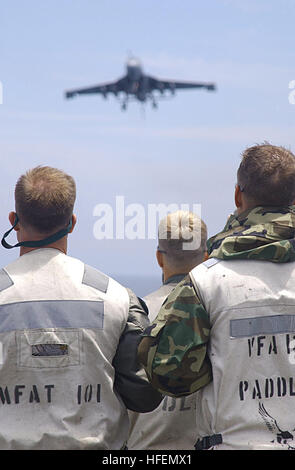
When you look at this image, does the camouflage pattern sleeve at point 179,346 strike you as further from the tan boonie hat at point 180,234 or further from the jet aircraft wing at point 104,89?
the jet aircraft wing at point 104,89

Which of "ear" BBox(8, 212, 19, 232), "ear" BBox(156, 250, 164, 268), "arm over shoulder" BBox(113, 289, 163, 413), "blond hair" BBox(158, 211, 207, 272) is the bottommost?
"arm over shoulder" BBox(113, 289, 163, 413)

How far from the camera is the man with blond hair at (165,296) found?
11.9 ft

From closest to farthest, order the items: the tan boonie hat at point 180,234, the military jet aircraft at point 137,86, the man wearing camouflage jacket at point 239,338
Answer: the man wearing camouflage jacket at point 239,338 → the tan boonie hat at point 180,234 → the military jet aircraft at point 137,86

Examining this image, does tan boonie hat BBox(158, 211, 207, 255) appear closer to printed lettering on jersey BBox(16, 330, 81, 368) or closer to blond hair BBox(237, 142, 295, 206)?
blond hair BBox(237, 142, 295, 206)

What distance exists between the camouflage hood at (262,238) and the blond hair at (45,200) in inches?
30.4

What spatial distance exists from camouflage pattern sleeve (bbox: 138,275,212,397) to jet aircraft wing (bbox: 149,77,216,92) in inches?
1669

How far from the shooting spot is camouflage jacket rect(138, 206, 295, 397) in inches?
120

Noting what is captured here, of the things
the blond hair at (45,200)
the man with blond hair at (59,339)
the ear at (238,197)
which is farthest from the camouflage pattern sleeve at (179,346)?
the blond hair at (45,200)

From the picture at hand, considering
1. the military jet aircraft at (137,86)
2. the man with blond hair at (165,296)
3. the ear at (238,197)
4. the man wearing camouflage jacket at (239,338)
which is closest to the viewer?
A: the man wearing camouflage jacket at (239,338)

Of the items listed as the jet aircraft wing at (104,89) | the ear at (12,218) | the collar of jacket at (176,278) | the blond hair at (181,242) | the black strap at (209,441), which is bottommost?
the black strap at (209,441)

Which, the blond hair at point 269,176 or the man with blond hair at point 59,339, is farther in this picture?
the blond hair at point 269,176

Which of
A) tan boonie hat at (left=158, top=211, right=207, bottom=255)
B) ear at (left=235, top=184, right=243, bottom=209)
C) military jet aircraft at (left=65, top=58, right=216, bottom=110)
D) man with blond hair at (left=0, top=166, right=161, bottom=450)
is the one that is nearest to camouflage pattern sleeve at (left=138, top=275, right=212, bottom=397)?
man with blond hair at (left=0, top=166, right=161, bottom=450)

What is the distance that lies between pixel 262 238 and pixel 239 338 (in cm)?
49

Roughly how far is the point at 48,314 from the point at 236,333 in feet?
2.93
